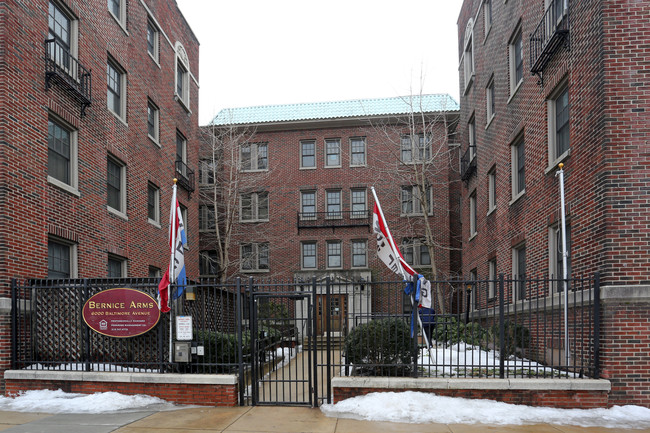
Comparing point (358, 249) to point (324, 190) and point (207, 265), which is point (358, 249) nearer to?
point (324, 190)

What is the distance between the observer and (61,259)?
13.8m

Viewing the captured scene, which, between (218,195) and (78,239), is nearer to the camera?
(78,239)

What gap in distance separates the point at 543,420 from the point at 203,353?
6.05m

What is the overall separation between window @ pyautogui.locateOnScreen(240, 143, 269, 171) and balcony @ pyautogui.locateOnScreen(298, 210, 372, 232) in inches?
145

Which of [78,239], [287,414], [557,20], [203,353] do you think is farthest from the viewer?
[78,239]

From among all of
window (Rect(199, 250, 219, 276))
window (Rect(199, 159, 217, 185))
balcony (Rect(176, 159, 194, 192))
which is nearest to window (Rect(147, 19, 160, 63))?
balcony (Rect(176, 159, 194, 192))

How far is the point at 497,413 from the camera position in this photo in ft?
29.2

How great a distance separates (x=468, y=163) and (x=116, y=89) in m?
13.8

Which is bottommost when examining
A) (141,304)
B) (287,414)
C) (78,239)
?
(287,414)

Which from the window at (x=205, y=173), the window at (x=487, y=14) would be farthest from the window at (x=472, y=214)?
the window at (x=205, y=173)

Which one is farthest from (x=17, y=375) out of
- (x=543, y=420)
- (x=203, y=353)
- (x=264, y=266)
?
(x=264, y=266)

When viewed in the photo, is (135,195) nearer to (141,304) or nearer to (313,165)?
(141,304)

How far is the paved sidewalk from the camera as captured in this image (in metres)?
8.26

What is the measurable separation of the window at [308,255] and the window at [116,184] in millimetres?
14020
